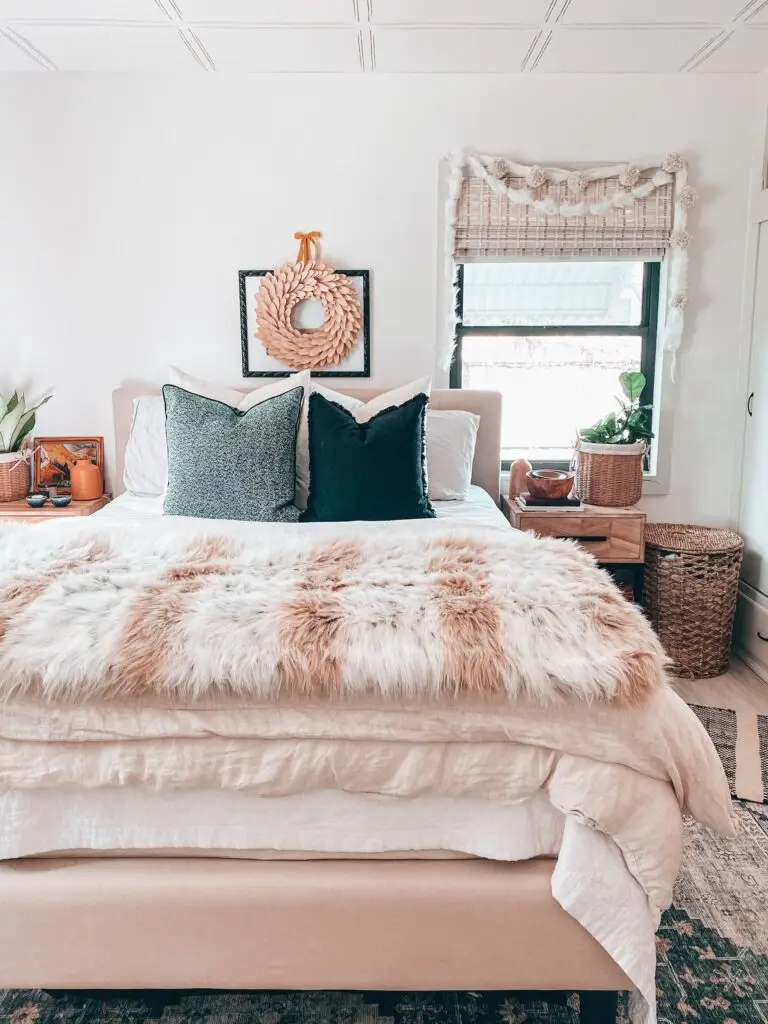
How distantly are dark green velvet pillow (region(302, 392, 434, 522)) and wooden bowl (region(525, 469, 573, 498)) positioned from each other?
686 millimetres

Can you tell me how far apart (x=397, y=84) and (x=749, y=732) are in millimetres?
2895

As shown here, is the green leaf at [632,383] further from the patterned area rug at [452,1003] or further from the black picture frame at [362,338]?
the patterned area rug at [452,1003]

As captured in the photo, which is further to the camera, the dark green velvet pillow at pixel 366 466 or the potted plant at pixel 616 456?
the potted plant at pixel 616 456

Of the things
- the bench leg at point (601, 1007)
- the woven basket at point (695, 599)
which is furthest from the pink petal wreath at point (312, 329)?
the bench leg at point (601, 1007)

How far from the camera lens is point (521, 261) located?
3498 mm

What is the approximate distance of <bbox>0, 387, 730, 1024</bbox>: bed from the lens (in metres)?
1.36

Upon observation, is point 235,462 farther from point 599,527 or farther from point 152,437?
point 599,527

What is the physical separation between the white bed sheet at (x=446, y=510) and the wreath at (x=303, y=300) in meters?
0.86

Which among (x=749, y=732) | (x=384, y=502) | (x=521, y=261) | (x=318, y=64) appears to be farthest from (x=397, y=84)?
(x=749, y=732)

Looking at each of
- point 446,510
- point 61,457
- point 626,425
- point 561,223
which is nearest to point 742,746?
point 446,510

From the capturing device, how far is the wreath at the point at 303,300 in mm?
3439

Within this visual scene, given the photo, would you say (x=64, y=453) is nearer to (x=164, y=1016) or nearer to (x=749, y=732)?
(x=164, y=1016)

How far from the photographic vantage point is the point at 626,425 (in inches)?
134

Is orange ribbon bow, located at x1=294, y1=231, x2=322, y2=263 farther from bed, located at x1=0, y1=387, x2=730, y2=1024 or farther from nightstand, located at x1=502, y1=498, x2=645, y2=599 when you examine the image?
bed, located at x1=0, y1=387, x2=730, y2=1024
